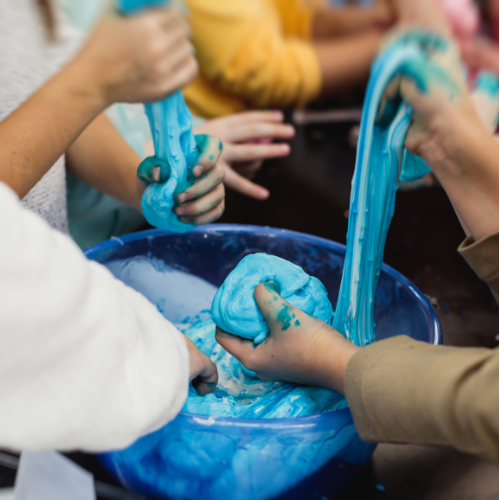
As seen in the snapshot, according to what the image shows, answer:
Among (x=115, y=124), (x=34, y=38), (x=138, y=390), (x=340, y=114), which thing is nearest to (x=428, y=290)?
(x=138, y=390)

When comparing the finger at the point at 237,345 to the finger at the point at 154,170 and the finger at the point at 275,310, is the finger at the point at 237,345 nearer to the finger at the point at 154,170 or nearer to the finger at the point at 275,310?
the finger at the point at 275,310

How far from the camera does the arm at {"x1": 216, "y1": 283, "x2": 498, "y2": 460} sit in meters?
0.26

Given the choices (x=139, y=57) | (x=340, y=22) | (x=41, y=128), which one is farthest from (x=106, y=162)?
(x=340, y=22)

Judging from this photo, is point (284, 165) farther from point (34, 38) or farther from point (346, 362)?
point (346, 362)

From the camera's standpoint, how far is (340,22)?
4.91ft

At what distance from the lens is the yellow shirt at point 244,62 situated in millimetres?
1004

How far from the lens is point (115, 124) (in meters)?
0.78

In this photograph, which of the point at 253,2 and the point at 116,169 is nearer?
the point at 116,169

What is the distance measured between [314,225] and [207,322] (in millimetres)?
275

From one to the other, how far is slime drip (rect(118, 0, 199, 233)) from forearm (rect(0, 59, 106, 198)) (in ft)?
0.19

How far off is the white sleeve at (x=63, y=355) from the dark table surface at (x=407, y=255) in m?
0.14

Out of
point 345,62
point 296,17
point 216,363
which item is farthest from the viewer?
point 296,17

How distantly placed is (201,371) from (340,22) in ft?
4.69

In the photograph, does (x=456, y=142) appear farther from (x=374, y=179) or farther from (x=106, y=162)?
(x=106, y=162)
